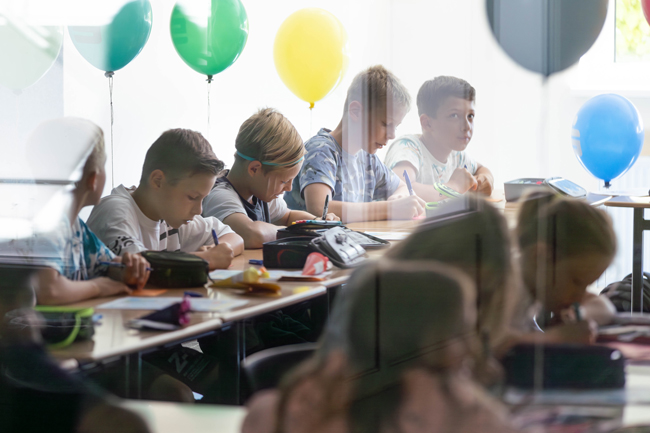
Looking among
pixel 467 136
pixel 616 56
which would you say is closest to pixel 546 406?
pixel 467 136

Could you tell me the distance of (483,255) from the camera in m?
0.71

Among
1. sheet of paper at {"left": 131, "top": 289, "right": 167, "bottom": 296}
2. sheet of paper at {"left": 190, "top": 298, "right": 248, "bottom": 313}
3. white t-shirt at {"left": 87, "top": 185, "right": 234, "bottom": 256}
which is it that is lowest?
sheet of paper at {"left": 190, "top": 298, "right": 248, "bottom": 313}

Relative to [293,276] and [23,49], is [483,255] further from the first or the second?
[23,49]

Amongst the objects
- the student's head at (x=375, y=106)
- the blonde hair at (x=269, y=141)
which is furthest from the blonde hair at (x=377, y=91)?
the blonde hair at (x=269, y=141)

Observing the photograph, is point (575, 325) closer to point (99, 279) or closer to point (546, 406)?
point (546, 406)

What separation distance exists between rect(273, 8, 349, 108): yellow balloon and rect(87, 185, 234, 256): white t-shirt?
1.35 ft

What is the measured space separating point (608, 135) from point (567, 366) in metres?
0.62

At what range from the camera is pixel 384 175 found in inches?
39.1

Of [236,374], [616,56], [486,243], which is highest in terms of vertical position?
[616,56]

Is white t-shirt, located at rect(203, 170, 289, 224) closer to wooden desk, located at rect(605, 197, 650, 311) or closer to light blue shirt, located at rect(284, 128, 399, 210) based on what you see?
light blue shirt, located at rect(284, 128, 399, 210)

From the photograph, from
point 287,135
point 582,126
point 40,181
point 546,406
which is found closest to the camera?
point 546,406

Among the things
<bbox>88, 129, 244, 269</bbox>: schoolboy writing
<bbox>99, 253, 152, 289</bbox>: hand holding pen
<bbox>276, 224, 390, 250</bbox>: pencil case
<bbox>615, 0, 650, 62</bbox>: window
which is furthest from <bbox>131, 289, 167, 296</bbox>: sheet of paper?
<bbox>615, 0, 650, 62</bbox>: window

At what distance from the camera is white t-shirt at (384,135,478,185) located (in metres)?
0.84

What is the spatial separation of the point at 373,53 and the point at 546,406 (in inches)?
22.5
